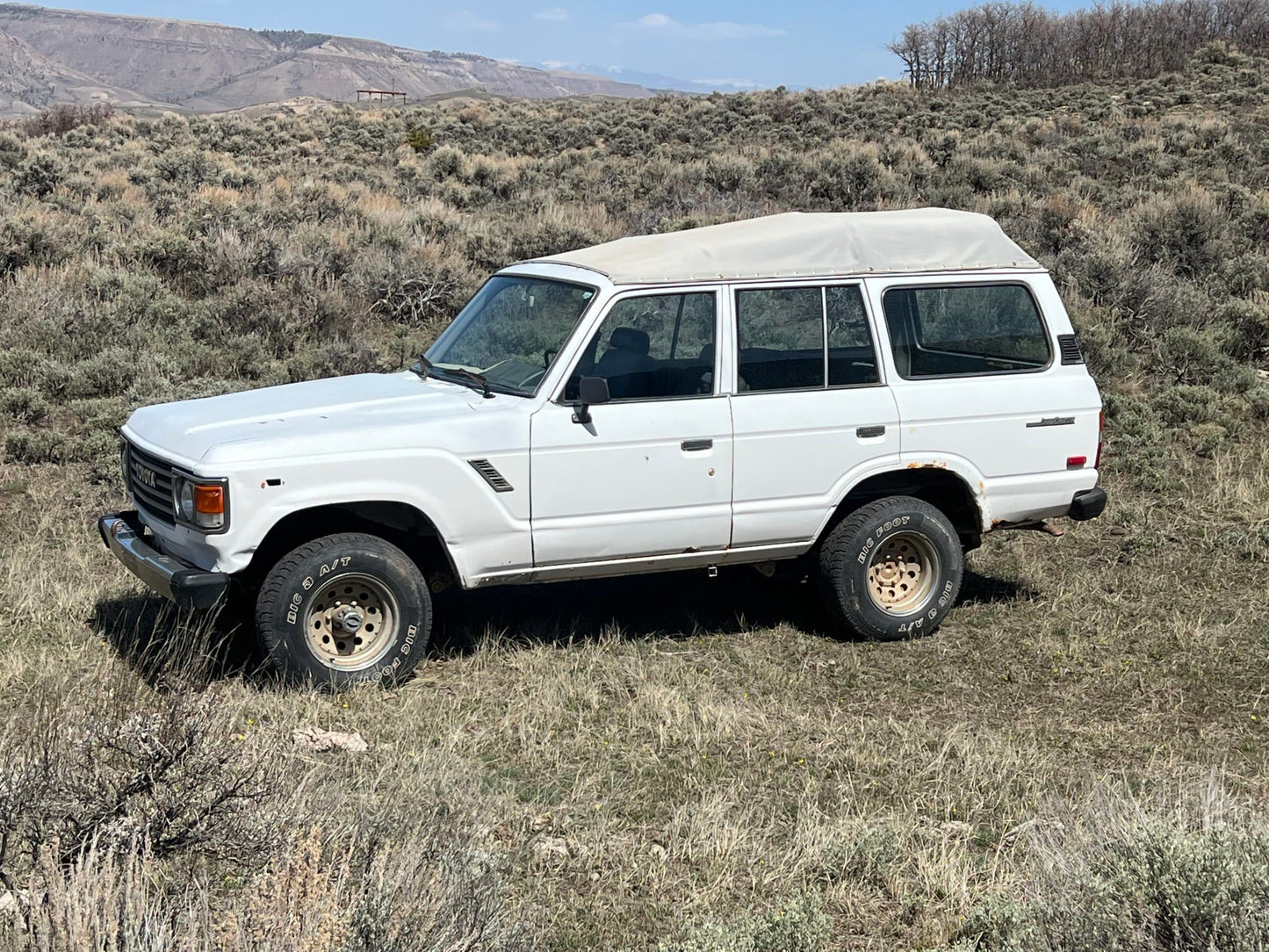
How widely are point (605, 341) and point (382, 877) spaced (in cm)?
338

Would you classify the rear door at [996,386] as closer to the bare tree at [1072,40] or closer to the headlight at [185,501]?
the headlight at [185,501]

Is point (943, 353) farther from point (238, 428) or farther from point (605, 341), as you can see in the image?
point (238, 428)

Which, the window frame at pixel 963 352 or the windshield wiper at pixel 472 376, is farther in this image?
the window frame at pixel 963 352

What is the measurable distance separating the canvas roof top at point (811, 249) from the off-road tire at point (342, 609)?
5.98 ft

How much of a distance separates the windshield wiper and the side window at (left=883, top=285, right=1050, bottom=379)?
7.19ft

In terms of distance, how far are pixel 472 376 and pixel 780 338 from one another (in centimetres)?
161

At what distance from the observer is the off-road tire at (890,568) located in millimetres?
6469

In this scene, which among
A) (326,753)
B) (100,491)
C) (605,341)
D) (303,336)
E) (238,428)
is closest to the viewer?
(326,753)

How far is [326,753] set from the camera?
4.85m

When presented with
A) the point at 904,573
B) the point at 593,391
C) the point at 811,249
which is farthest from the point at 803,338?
the point at 904,573

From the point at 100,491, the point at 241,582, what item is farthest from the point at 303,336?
the point at 241,582

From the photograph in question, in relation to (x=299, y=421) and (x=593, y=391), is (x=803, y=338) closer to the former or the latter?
(x=593, y=391)

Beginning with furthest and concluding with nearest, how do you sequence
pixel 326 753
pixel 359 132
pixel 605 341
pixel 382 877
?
1. pixel 359 132
2. pixel 605 341
3. pixel 326 753
4. pixel 382 877

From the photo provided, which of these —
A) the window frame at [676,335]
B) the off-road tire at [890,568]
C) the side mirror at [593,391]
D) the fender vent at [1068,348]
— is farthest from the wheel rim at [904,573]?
the side mirror at [593,391]
